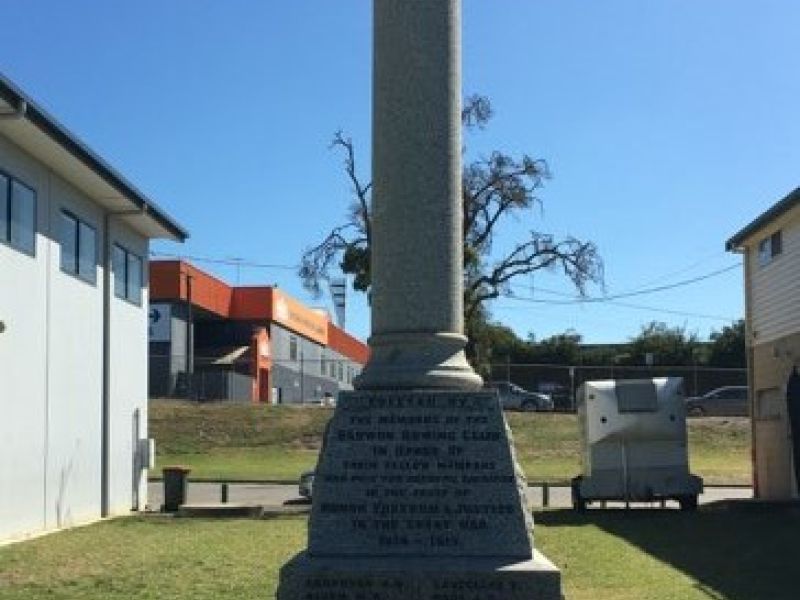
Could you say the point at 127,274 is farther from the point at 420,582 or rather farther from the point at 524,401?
the point at 524,401

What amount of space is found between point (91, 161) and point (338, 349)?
7721cm

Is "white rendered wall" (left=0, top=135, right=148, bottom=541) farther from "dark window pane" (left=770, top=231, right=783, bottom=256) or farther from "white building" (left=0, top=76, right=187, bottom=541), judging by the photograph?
"dark window pane" (left=770, top=231, right=783, bottom=256)

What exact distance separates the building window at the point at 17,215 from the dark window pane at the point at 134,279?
655 cm

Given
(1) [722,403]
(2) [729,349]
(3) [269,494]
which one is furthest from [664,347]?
(3) [269,494]

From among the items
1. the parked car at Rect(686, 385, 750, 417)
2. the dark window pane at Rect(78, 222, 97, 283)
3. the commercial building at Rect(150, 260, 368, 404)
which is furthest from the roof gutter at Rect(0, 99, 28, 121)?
the parked car at Rect(686, 385, 750, 417)

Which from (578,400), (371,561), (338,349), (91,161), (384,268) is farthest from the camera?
(338,349)

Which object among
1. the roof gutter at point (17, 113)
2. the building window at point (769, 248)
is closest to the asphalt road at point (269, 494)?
the building window at point (769, 248)

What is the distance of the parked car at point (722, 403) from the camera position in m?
58.8

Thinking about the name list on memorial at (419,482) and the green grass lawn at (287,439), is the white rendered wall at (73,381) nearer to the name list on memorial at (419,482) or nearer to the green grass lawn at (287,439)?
the name list on memorial at (419,482)

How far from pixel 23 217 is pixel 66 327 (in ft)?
9.12

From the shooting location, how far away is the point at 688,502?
2595 cm

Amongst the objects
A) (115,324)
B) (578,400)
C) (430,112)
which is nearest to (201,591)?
(430,112)

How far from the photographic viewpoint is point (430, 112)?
891 cm

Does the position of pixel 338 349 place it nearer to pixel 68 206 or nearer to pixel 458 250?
pixel 68 206
